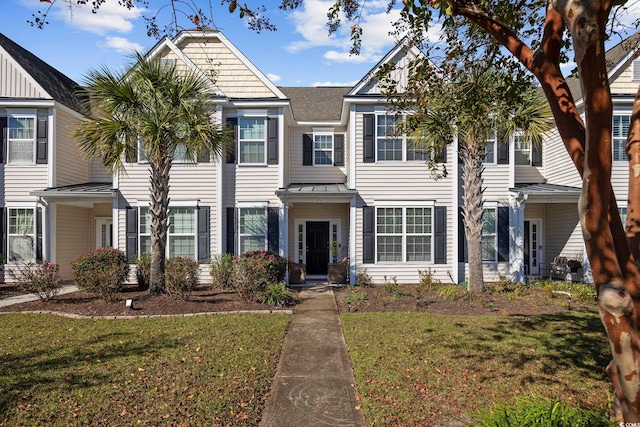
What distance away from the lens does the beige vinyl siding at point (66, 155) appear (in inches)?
565

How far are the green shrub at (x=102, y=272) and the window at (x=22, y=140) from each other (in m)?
5.46

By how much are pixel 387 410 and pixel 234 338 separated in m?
3.55

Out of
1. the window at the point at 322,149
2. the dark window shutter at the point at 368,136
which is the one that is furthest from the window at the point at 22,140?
the dark window shutter at the point at 368,136

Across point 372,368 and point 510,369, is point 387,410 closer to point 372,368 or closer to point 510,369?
point 372,368

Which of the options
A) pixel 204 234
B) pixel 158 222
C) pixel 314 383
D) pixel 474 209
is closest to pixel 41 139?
pixel 204 234

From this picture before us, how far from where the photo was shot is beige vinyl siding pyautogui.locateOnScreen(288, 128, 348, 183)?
15873 mm

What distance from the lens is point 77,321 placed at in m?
8.53

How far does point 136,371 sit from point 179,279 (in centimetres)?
486

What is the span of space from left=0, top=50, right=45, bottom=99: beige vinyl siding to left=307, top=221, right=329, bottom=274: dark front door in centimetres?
1065

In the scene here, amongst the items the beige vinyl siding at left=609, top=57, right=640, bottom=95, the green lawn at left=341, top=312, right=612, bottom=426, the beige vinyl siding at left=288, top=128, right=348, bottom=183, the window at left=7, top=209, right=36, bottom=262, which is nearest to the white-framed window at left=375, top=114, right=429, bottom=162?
the beige vinyl siding at left=288, top=128, right=348, bottom=183

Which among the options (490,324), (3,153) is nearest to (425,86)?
(490,324)

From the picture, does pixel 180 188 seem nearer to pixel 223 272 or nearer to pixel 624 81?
pixel 223 272

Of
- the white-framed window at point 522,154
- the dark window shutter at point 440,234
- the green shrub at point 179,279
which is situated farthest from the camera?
the white-framed window at point 522,154

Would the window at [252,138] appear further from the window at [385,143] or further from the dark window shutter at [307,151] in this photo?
the window at [385,143]
